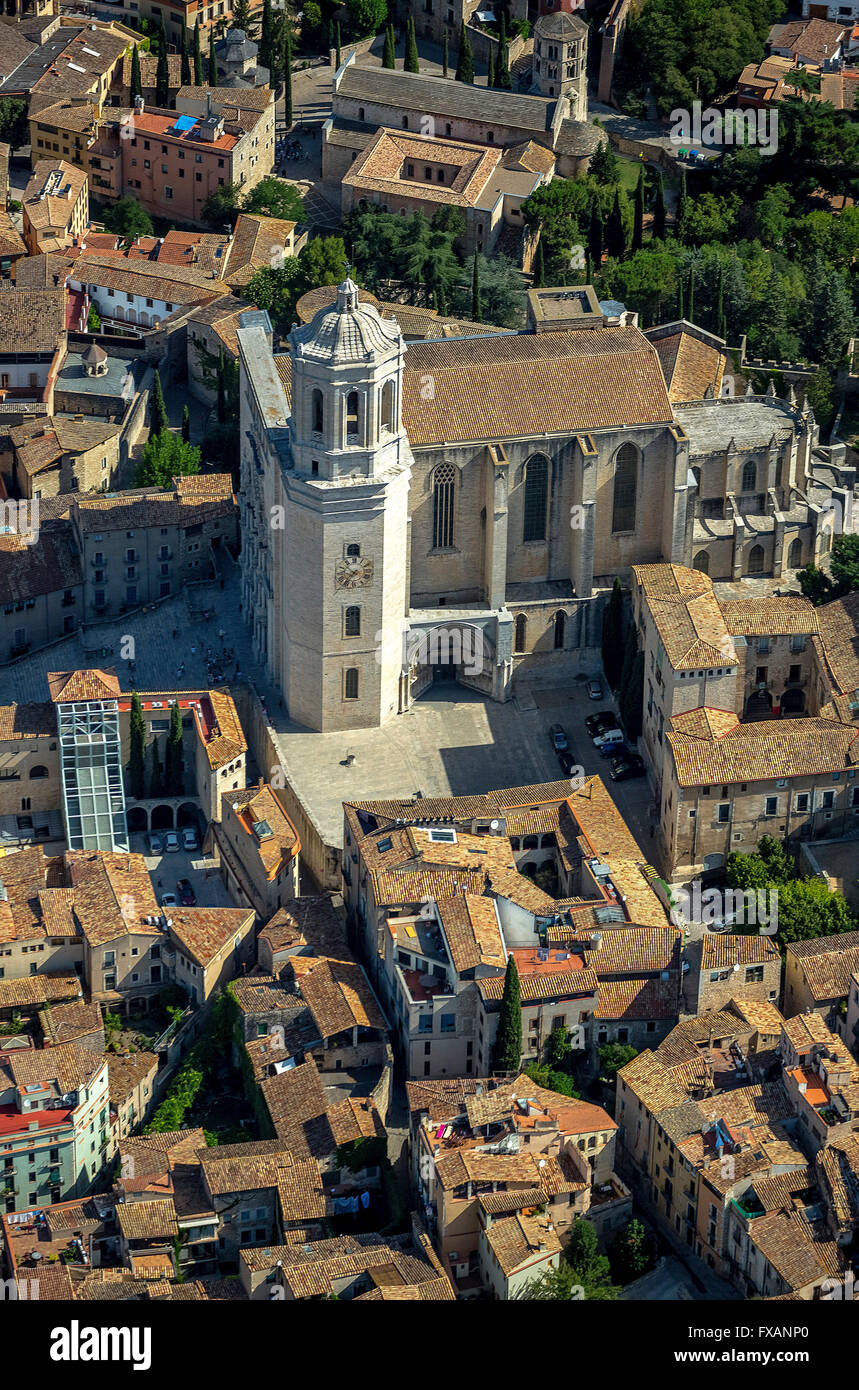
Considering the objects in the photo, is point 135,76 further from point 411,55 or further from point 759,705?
point 759,705

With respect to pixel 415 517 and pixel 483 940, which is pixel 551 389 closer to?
pixel 415 517

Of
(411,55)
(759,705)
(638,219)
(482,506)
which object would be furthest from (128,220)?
(759,705)

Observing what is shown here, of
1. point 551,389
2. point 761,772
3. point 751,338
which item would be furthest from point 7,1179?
point 751,338

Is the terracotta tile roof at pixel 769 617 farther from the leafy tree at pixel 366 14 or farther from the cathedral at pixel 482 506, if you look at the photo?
the leafy tree at pixel 366 14

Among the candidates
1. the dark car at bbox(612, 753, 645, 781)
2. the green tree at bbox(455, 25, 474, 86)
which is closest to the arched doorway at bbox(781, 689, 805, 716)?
the dark car at bbox(612, 753, 645, 781)

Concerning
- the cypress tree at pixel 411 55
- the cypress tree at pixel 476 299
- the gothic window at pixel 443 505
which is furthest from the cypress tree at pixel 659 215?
the gothic window at pixel 443 505

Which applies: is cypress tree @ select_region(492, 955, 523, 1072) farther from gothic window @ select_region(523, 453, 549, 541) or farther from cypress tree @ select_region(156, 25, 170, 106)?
cypress tree @ select_region(156, 25, 170, 106)
